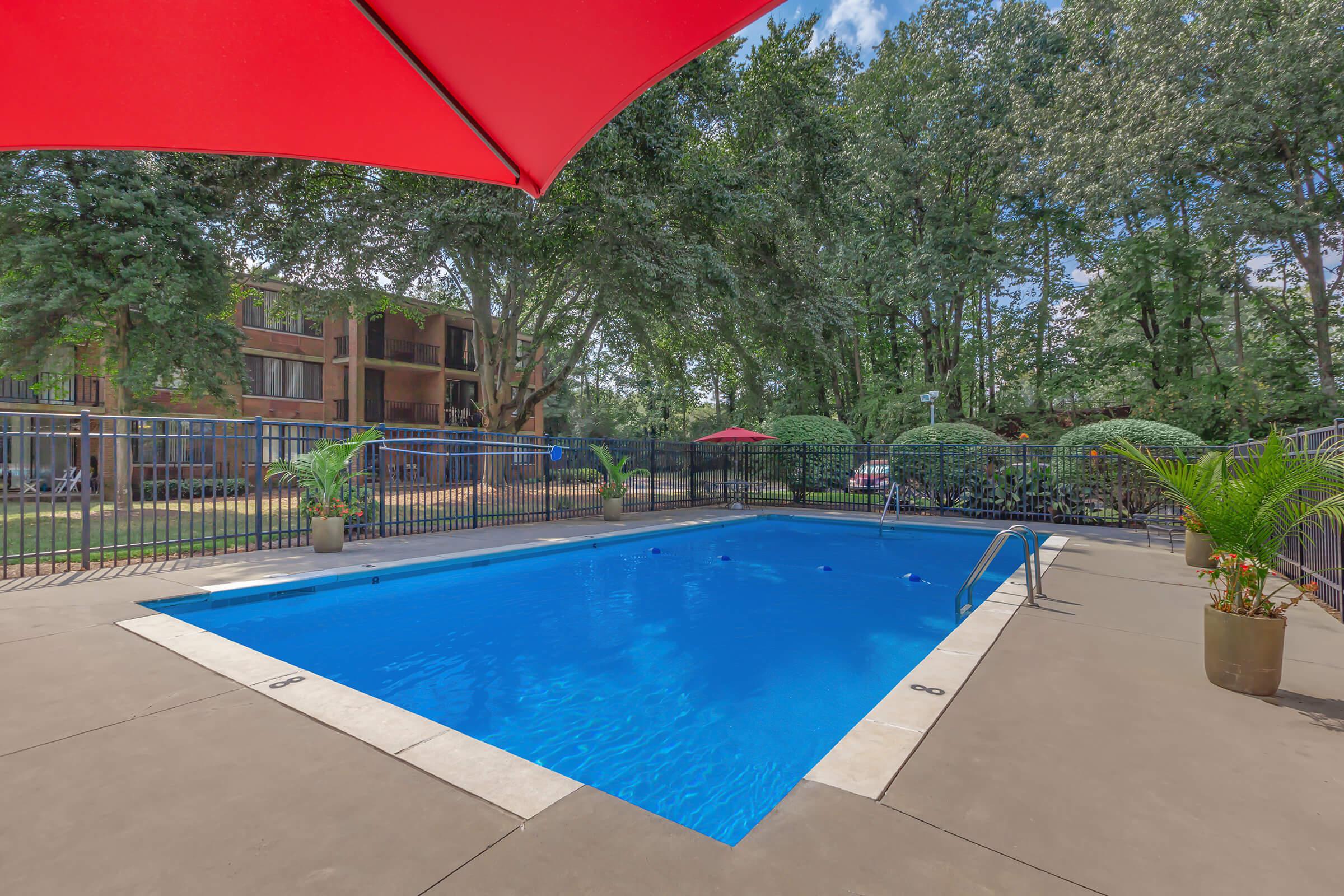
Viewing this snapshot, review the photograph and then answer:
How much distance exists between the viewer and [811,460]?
56.6ft

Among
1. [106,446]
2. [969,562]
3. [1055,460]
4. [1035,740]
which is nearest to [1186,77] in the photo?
[1055,460]

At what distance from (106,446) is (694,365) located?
22725 mm

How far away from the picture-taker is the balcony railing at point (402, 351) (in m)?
25.6

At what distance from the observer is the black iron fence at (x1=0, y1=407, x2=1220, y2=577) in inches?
305

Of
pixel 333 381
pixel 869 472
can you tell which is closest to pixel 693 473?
pixel 869 472

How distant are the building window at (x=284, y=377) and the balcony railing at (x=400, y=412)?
78.9 inches

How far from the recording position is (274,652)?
489 cm

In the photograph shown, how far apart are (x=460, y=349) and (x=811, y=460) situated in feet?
63.5

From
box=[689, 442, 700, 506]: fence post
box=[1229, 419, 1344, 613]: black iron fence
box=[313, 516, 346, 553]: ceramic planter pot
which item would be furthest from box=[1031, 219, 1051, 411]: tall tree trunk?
box=[313, 516, 346, 553]: ceramic planter pot

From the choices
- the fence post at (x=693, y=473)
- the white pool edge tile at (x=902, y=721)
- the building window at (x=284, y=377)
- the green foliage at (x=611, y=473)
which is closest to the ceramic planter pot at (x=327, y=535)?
the green foliage at (x=611, y=473)

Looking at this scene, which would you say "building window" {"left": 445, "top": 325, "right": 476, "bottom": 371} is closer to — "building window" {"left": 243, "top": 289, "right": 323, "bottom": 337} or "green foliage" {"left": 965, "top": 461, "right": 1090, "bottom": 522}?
"building window" {"left": 243, "top": 289, "right": 323, "bottom": 337}

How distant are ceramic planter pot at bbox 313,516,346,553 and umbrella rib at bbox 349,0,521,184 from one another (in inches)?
286

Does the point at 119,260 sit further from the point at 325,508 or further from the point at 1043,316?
the point at 1043,316

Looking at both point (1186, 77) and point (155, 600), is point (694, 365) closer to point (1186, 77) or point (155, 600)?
point (1186, 77)
